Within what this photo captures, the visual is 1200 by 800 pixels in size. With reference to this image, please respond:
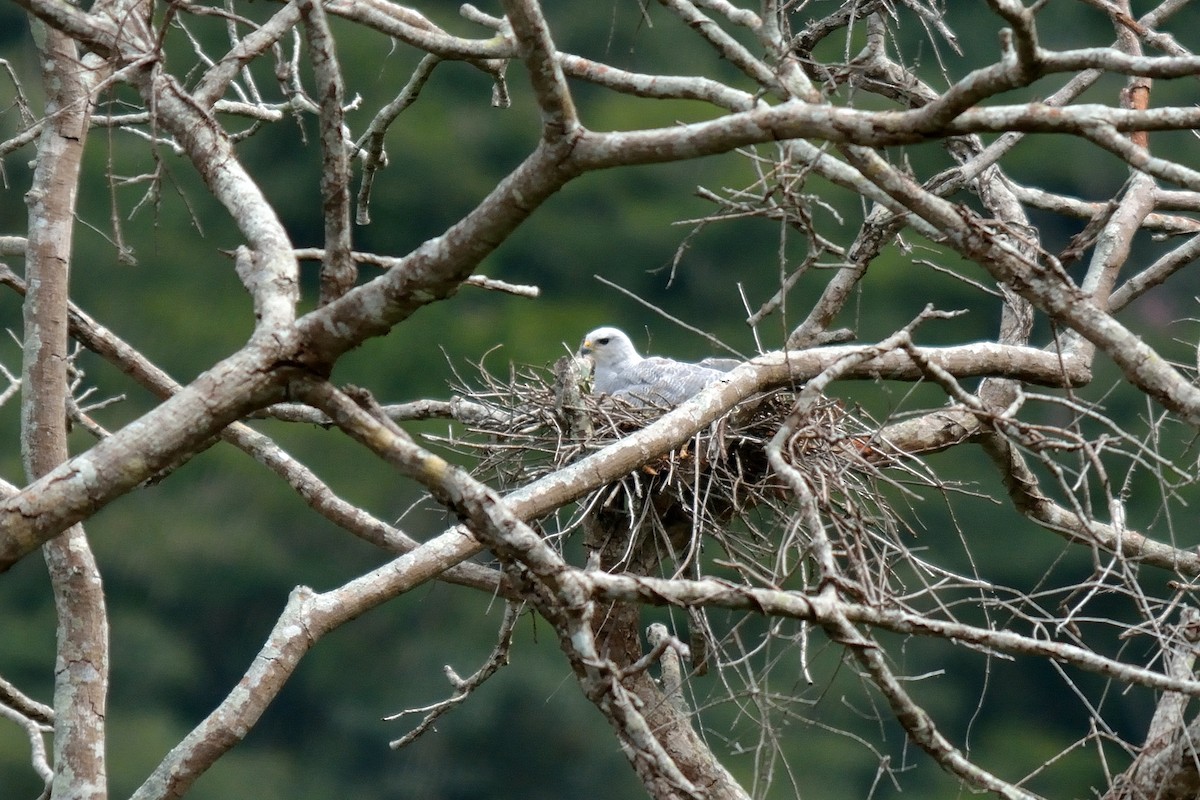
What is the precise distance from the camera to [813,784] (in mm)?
21422

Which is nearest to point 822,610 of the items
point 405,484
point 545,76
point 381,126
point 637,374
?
point 545,76

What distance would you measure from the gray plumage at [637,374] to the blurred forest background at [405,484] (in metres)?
15.7

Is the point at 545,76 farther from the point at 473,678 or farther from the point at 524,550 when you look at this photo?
the point at 473,678

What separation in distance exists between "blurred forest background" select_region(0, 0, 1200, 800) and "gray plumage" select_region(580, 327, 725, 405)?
15745 mm

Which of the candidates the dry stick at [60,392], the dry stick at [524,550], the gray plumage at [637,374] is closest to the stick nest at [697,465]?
the gray plumage at [637,374]

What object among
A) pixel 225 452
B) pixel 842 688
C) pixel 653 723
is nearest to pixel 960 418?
pixel 653 723

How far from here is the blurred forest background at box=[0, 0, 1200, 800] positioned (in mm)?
23609

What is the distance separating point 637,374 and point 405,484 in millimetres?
18563

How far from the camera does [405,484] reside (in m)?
24.5

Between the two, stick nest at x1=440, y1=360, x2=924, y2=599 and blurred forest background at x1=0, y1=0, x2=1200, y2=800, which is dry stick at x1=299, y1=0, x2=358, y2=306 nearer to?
stick nest at x1=440, y1=360, x2=924, y2=599

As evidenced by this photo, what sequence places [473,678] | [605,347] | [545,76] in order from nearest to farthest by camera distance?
[545,76], [473,678], [605,347]

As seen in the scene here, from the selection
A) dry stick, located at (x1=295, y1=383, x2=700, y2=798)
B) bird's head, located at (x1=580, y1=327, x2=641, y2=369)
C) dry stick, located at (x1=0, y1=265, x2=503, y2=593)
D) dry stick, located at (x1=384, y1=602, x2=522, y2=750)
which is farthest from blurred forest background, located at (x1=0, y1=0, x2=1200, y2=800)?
dry stick, located at (x1=295, y1=383, x2=700, y2=798)

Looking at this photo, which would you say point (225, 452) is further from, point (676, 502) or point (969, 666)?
point (676, 502)

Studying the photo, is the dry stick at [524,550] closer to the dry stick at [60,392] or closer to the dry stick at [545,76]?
the dry stick at [545,76]
